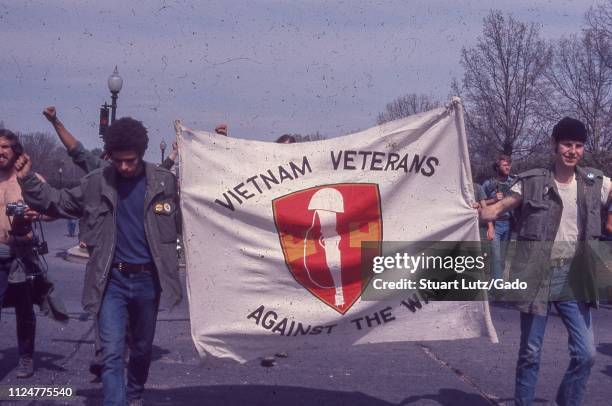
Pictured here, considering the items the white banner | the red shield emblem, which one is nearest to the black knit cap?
the white banner

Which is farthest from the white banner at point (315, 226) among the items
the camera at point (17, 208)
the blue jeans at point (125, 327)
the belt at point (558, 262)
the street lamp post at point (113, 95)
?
the street lamp post at point (113, 95)

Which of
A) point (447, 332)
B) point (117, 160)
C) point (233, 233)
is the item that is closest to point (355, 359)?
point (447, 332)

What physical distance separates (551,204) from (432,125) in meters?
0.95

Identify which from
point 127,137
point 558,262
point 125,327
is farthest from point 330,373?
point 127,137

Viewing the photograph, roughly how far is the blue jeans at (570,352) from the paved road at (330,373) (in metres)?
0.93

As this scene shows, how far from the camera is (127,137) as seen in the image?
209 inches

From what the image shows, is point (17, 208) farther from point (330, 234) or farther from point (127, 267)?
point (330, 234)

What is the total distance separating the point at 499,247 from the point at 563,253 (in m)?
6.29

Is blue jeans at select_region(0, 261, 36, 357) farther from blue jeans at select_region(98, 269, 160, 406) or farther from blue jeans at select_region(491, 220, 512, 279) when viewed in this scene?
blue jeans at select_region(491, 220, 512, 279)

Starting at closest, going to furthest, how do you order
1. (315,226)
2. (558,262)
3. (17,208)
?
(558,262) → (315,226) → (17,208)

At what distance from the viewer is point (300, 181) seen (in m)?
5.75

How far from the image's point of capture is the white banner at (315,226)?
5.63m

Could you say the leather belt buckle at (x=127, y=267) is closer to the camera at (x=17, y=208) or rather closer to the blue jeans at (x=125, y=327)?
the blue jeans at (x=125, y=327)

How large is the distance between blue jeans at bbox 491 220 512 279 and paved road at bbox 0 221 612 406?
1439 mm
